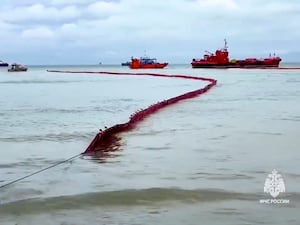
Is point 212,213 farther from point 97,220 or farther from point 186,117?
point 186,117

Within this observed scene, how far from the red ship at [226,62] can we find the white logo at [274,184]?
91.9 meters

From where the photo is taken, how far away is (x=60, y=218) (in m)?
5.31

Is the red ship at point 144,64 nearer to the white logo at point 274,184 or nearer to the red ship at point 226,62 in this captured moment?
A: the red ship at point 226,62

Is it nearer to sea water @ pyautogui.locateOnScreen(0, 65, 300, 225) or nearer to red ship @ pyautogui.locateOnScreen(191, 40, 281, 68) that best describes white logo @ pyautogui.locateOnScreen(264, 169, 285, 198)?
sea water @ pyautogui.locateOnScreen(0, 65, 300, 225)

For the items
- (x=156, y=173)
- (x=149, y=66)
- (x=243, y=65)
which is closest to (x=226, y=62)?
(x=243, y=65)

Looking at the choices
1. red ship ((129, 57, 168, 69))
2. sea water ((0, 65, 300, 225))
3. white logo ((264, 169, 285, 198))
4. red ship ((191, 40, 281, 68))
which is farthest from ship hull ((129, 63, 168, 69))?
white logo ((264, 169, 285, 198))

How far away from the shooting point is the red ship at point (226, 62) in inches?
3877

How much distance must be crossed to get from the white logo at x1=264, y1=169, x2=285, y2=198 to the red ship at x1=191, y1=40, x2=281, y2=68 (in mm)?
91906

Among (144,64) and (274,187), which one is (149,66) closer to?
(144,64)

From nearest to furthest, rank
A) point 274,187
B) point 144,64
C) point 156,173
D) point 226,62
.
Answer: point 274,187
point 156,173
point 226,62
point 144,64

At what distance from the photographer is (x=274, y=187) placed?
665cm

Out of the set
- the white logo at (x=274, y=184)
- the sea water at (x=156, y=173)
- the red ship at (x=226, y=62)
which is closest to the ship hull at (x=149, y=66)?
the red ship at (x=226, y=62)

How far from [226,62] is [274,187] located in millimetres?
93183

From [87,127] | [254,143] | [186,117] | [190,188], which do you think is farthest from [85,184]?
[186,117]
